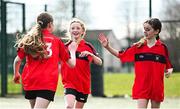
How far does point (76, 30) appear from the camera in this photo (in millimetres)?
8164

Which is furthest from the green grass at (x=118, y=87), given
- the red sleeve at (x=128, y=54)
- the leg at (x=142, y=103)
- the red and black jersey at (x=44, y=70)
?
the red and black jersey at (x=44, y=70)

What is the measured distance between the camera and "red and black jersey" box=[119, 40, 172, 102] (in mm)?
7465

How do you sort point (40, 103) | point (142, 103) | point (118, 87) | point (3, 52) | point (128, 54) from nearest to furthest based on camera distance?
point (40, 103)
point (142, 103)
point (128, 54)
point (3, 52)
point (118, 87)

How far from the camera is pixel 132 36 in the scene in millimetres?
19234

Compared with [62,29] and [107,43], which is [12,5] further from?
[107,43]

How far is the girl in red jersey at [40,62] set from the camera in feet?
21.3

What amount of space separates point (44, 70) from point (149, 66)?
5.41 feet

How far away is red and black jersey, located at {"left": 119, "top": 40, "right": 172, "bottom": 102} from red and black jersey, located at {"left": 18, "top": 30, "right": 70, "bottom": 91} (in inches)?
52.7

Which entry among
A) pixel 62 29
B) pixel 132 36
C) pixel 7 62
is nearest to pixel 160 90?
pixel 62 29

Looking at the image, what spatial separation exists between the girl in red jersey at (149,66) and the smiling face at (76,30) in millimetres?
640

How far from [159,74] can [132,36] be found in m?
11.8

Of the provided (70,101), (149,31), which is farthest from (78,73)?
(149,31)

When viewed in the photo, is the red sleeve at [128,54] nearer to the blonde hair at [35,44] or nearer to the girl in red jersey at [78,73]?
the girl in red jersey at [78,73]

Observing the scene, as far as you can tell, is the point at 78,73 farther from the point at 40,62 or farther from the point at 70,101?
the point at 40,62
